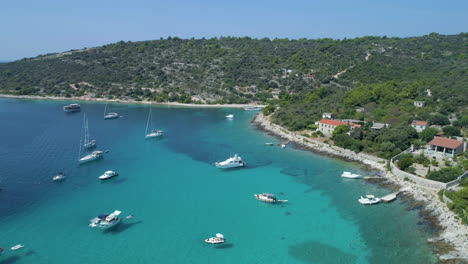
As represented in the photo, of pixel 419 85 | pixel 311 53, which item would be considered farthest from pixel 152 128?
pixel 311 53

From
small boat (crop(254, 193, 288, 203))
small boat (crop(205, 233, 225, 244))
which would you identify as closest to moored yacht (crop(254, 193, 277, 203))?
small boat (crop(254, 193, 288, 203))

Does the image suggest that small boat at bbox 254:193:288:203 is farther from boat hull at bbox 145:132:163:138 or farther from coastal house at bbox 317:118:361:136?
boat hull at bbox 145:132:163:138

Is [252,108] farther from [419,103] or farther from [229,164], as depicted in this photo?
[229,164]

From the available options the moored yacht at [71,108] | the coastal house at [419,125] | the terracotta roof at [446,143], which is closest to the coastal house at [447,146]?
the terracotta roof at [446,143]

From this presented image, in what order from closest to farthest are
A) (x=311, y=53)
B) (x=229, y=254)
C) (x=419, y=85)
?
(x=229, y=254) < (x=419, y=85) < (x=311, y=53)

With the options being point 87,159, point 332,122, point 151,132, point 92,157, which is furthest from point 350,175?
point 151,132

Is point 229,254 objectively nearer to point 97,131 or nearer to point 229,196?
point 229,196
